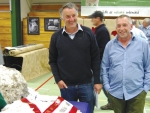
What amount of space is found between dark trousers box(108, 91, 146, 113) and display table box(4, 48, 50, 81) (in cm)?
391

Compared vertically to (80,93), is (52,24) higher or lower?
higher

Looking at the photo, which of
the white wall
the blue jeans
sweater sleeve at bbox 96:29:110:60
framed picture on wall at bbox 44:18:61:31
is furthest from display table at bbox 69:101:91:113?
the white wall

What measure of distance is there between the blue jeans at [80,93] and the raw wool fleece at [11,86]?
49 cm

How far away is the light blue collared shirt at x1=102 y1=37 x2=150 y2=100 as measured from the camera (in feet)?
7.14

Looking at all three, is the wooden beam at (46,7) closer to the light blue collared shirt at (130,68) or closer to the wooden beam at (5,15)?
the wooden beam at (5,15)

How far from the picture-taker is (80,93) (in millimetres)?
2445

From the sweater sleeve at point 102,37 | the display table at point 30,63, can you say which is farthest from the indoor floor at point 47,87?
the sweater sleeve at point 102,37

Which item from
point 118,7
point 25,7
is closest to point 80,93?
point 118,7

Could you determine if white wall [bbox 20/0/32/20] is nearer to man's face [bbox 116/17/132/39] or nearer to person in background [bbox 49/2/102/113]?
person in background [bbox 49/2/102/113]

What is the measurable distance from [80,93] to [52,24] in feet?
19.6

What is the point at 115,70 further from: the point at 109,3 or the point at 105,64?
the point at 109,3

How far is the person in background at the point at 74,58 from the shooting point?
228 cm

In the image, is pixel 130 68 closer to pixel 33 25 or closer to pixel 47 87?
pixel 47 87

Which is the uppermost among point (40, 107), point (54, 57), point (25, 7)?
point (25, 7)
